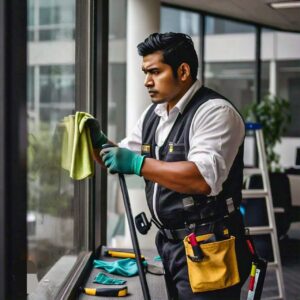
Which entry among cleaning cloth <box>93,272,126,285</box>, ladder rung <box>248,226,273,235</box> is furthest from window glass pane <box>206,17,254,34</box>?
cleaning cloth <box>93,272,126,285</box>

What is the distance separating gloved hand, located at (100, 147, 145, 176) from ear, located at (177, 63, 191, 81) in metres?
0.28

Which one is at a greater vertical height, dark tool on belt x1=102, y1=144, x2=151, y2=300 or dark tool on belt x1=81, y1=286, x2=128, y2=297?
dark tool on belt x1=102, y1=144, x2=151, y2=300

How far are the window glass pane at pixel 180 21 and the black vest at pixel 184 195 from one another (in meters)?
4.37

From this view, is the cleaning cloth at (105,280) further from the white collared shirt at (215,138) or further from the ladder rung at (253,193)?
the ladder rung at (253,193)

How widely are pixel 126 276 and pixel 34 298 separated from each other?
2.12 ft

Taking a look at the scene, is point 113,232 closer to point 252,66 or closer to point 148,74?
point 252,66

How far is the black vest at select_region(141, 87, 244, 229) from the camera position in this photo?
1.67 m

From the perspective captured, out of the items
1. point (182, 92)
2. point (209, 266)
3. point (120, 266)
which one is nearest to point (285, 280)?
point (120, 266)

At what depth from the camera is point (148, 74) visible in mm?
1709

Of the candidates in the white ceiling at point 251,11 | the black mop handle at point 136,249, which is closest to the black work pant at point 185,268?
the black mop handle at point 136,249

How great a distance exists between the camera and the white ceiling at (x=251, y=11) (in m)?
5.50

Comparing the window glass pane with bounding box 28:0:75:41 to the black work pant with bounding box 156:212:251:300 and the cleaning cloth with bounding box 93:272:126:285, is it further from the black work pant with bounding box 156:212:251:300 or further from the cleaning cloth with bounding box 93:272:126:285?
the cleaning cloth with bounding box 93:272:126:285

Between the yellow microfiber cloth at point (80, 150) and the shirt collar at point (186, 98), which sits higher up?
the shirt collar at point (186, 98)

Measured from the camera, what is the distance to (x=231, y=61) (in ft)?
22.2
